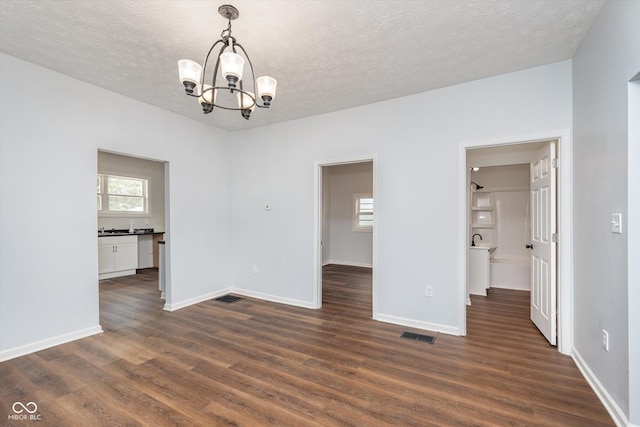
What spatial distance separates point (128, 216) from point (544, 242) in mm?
7912

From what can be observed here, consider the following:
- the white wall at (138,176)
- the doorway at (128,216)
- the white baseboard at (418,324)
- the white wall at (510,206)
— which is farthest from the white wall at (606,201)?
the white wall at (138,176)

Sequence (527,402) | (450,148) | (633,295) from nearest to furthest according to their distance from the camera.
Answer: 1. (633,295)
2. (527,402)
3. (450,148)

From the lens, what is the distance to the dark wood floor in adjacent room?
190cm

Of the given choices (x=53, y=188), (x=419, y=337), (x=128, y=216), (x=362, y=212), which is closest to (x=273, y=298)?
(x=419, y=337)

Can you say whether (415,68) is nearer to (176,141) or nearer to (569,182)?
(569,182)

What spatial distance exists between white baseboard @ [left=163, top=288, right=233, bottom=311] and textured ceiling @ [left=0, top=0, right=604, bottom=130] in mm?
2866

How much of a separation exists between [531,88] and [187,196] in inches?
175

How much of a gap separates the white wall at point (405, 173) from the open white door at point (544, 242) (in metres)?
0.55

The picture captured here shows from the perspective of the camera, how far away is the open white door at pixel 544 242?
287cm

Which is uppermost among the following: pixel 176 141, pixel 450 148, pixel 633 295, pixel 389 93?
pixel 389 93

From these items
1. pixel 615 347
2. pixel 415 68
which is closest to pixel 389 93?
pixel 415 68

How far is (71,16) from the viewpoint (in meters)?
2.11

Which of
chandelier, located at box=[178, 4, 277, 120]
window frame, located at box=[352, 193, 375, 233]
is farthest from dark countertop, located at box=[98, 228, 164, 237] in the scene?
chandelier, located at box=[178, 4, 277, 120]

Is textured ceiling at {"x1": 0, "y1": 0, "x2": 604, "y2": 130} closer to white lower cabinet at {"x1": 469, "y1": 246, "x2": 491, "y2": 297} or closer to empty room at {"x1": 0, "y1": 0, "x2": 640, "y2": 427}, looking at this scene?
empty room at {"x1": 0, "y1": 0, "x2": 640, "y2": 427}
